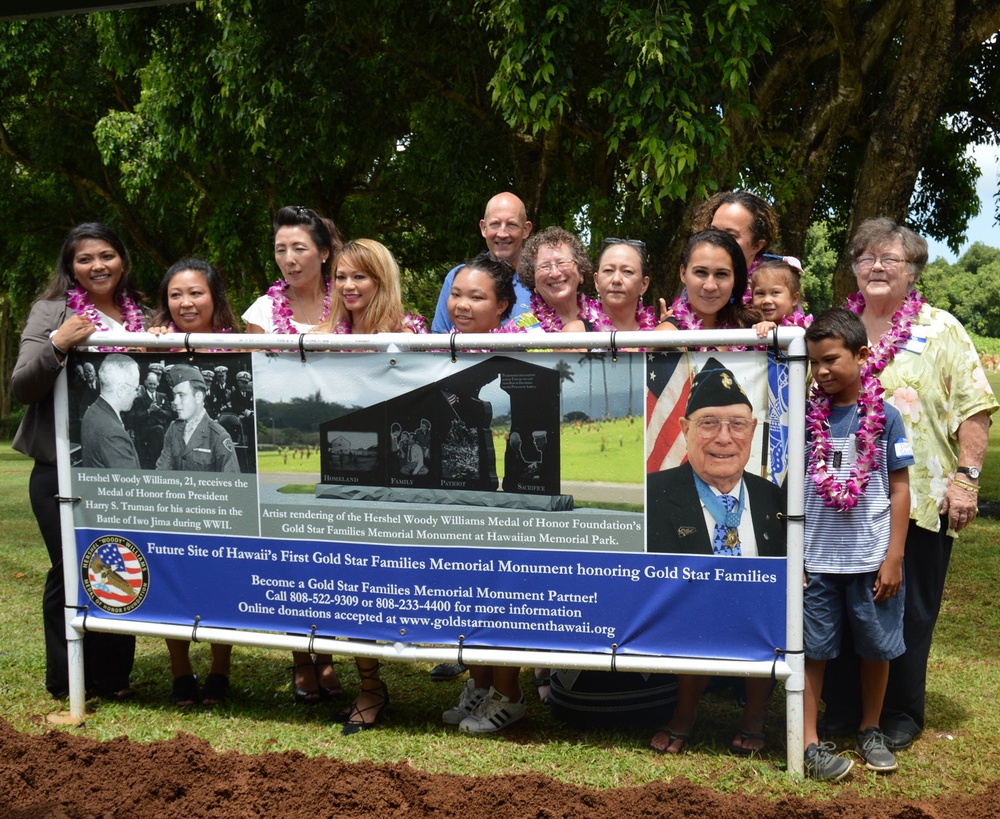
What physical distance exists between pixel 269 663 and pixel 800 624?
3039 millimetres

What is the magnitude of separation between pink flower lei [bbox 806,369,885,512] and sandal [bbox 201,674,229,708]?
2929mm

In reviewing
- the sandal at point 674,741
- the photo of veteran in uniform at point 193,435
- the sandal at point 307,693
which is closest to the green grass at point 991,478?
the sandal at point 674,741

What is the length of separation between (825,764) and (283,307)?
3.11 m

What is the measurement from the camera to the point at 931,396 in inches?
166

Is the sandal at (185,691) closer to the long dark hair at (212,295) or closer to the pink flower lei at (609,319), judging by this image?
the long dark hair at (212,295)

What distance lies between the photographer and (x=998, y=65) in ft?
39.8

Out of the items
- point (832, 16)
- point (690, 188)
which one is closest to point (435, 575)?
point (690, 188)

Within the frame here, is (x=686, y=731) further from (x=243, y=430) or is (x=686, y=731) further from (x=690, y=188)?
(x=690, y=188)

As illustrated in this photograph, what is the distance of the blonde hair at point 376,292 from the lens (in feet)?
14.8

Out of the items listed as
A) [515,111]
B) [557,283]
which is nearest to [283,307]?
[557,283]

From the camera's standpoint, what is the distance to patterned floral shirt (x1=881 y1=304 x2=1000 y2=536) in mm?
4211

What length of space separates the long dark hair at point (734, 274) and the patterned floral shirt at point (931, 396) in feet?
2.01

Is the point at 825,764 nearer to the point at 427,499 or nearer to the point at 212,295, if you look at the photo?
the point at 427,499

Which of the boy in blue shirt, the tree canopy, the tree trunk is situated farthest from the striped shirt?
the tree trunk
